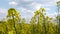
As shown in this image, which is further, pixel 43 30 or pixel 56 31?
pixel 56 31

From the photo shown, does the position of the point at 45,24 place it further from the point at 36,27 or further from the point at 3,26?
the point at 3,26

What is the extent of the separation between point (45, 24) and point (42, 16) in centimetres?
49

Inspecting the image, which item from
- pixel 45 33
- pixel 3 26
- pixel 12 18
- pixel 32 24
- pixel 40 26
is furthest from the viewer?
pixel 32 24

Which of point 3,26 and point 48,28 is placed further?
point 48,28

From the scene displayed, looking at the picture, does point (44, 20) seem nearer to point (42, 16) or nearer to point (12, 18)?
point (42, 16)

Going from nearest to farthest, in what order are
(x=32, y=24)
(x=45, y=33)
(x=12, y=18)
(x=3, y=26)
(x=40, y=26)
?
(x=12, y=18) < (x=3, y=26) < (x=45, y=33) < (x=40, y=26) < (x=32, y=24)

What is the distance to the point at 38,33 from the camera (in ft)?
40.2

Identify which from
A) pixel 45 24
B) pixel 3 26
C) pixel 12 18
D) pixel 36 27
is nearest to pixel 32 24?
pixel 36 27

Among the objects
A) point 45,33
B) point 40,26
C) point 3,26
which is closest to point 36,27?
point 40,26

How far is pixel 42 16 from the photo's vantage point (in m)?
12.5

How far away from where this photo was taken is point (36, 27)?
1312 centimetres

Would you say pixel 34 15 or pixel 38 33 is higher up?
pixel 34 15

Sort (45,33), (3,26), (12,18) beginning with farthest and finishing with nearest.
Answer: (45,33) → (3,26) → (12,18)

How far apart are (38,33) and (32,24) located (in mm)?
1417
